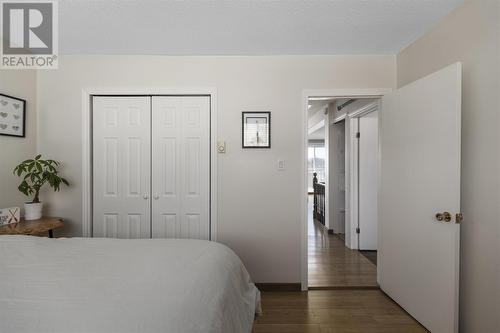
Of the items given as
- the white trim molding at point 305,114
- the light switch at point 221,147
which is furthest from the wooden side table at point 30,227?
the white trim molding at point 305,114

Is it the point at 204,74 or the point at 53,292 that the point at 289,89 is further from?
the point at 53,292

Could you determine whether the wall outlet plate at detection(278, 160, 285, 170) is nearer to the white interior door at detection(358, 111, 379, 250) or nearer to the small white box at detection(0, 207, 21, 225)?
the white interior door at detection(358, 111, 379, 250)

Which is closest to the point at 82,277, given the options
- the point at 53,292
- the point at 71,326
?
the point at 53,292

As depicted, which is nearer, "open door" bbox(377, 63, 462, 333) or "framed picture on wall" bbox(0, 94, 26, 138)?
"open door" bbox(377, 63, 462, 333)

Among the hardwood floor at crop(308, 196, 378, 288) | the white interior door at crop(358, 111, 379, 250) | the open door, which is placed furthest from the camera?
the white interior door at crop(358, 111, 379, 250)

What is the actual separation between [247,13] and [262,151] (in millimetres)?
1262

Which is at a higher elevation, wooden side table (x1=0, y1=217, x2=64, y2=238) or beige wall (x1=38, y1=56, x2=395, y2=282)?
beige wall (x1=38, y1=56, x2=395, y2=282)

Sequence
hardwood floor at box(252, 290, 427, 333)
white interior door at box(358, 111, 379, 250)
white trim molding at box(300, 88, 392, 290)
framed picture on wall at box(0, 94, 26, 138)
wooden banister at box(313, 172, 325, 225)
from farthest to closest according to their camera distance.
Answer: wooden banister at box(313, 172, 325, 225) < white interior door at box(358, 111, 379, 250) < white trim molding at box(300, 88, 392, 290) < framed picture on wall at box(0, 94, 26, 138) < hardwood floor at box(252, 290, 427, 333)

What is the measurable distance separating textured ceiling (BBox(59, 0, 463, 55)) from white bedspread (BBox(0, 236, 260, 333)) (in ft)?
5.73

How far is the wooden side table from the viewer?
2.09m

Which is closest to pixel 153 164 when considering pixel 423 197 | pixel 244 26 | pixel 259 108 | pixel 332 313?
pixel 259 108

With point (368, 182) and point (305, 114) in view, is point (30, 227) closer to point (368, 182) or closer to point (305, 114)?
point (305, 114)

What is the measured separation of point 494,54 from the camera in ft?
5.18

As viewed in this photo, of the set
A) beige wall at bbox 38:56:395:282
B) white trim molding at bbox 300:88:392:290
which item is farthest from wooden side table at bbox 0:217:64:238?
white trim molding at bbox 300:88:392:290
